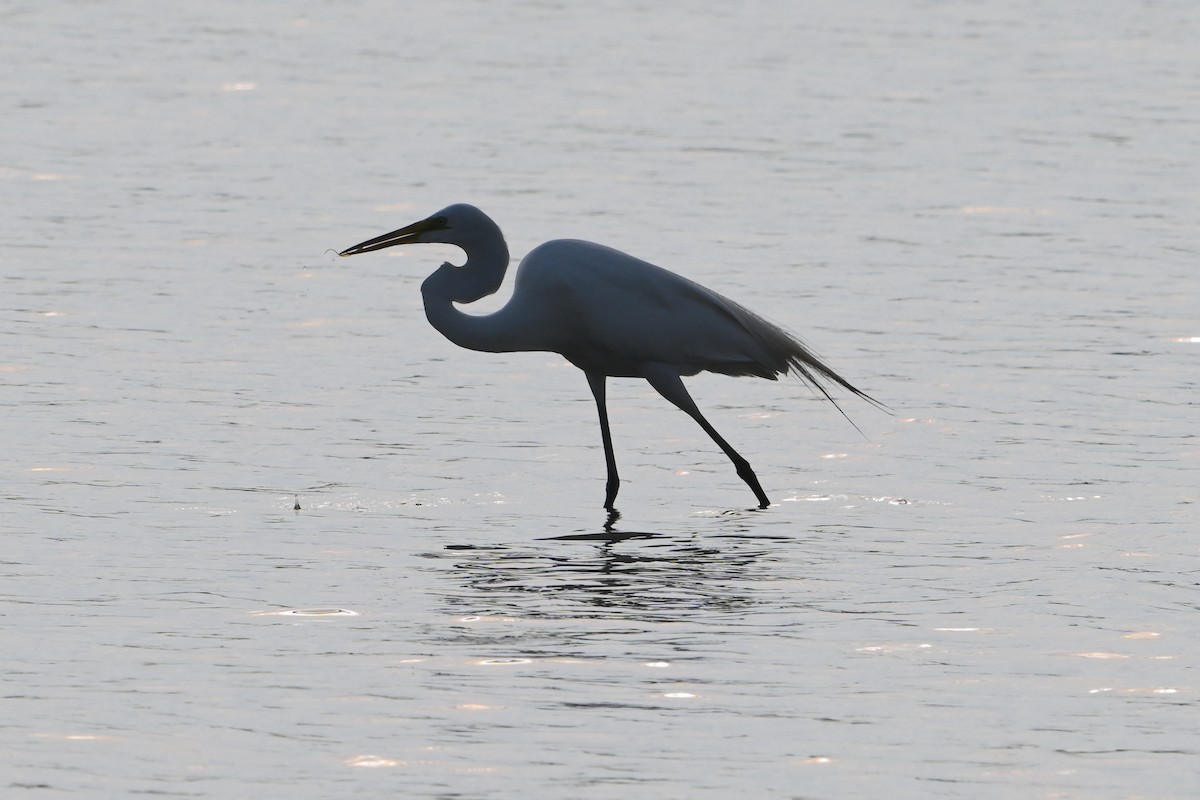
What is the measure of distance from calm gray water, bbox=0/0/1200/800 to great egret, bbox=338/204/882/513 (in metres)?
0.58

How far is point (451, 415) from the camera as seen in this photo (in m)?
13.4

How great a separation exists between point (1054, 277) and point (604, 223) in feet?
13.4

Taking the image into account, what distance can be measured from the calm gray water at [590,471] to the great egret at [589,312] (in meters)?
0.58

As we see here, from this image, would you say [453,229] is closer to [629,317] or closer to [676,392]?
[629,317]

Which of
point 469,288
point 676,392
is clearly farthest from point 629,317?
point 469,288

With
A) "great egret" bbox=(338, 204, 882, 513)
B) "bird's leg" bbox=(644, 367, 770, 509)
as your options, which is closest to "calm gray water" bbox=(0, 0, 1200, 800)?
"bird's leg" bbox=(644, 367, 770, 509)

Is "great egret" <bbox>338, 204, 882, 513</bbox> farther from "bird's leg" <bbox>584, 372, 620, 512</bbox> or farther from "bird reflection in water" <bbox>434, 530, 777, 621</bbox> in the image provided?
"bird reflection in water" <bbox>434, 530, 777, 621</bbox>

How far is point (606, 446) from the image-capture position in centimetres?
1163

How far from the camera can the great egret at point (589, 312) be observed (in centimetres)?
1159

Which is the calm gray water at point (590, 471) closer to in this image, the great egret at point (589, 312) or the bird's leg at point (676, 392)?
the bird's leg at point (676, 392)

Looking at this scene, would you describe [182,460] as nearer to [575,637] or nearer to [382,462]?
[382,462]

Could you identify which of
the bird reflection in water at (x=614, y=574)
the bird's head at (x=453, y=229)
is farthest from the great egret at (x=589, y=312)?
the bird reflection in water at (x=614, y=574)

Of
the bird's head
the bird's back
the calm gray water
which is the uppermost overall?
the bird's head

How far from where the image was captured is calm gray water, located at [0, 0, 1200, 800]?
7.40m
